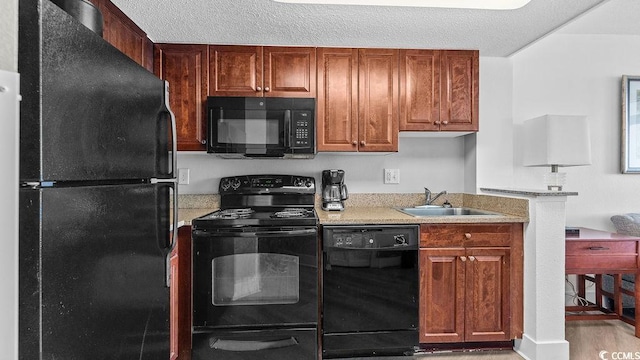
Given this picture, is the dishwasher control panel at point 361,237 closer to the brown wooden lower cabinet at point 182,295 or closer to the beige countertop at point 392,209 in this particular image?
the beige countertop at point 392,209

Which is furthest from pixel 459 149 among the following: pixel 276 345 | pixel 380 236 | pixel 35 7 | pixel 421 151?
pixel 35 7

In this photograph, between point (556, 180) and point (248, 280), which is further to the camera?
point (556, 180)

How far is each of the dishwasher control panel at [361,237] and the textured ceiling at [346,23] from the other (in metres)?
1.25

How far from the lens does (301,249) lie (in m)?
1.96

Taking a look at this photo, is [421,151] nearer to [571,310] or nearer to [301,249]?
[301,249]

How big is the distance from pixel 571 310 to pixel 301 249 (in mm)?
2374

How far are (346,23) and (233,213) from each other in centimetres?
143

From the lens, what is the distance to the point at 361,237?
2.00 meters

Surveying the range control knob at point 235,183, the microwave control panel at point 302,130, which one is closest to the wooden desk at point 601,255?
the microwave control panel at point 302,130

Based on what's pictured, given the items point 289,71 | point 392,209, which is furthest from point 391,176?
point 289,71

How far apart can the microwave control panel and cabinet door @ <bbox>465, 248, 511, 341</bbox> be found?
1.25 m
